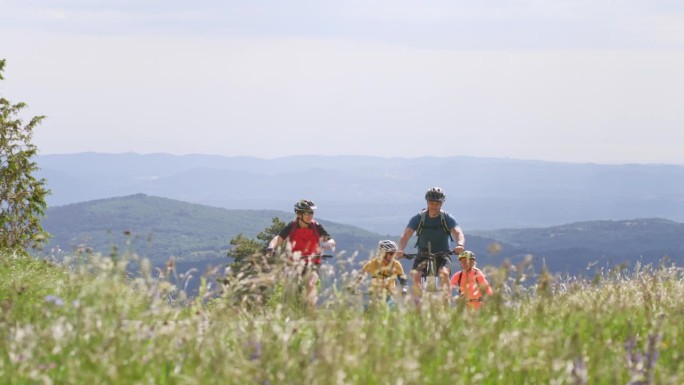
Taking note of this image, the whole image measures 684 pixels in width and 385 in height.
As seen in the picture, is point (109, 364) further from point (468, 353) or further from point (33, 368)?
point (468, 353)

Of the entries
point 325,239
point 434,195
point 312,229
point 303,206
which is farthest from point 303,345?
point 434,195

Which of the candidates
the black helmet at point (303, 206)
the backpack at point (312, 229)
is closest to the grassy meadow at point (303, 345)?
the black helmet at point (303, 206)

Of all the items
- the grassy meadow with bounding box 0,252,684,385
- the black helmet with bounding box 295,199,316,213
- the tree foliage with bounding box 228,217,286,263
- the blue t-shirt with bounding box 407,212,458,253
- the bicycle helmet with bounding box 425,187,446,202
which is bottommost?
the tree foliage with bounding box 228,217,286,263

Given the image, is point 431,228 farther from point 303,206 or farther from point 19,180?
point 19,180

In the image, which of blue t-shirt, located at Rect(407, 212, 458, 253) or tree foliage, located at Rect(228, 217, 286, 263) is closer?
blue t-shirt, located at Rect(407, 212, 458, 253)

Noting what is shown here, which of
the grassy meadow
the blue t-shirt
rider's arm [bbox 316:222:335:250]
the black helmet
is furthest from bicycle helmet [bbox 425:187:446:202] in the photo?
the grassy meadow

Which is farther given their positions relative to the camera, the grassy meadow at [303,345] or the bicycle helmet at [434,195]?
the bicycle helmet at [434,195]

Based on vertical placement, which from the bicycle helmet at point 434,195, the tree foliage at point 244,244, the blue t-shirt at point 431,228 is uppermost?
the bicycle helmet at point 434,195

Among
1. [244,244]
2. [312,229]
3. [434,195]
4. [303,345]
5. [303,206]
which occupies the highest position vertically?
[434,195]

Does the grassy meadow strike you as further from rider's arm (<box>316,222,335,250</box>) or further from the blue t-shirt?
the blue t-shirt

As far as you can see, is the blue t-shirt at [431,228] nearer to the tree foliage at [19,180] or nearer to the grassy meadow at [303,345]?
the grassy meadow at [303,345]

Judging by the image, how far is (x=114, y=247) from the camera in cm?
615

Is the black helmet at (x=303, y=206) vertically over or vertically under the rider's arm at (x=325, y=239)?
over

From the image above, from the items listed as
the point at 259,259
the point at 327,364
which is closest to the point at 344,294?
the point at 259,259
